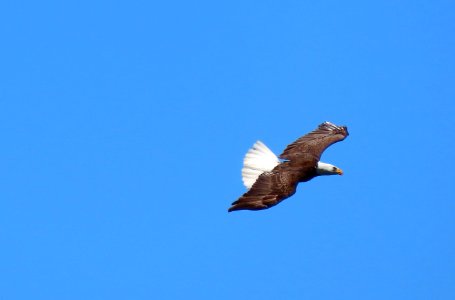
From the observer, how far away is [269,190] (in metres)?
30.5

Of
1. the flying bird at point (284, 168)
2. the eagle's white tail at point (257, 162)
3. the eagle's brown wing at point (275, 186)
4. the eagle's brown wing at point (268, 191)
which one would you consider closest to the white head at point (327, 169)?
the flying bird at point (284, 168)

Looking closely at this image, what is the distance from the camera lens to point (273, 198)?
29828mm

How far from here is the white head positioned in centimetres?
3528

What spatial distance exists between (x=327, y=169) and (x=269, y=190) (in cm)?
539

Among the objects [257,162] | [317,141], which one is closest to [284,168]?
[257,162]

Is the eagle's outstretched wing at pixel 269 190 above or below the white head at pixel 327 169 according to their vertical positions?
below

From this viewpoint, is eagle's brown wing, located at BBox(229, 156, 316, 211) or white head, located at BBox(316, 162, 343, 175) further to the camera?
white head, located at BBox(316, 162, 343, 175)

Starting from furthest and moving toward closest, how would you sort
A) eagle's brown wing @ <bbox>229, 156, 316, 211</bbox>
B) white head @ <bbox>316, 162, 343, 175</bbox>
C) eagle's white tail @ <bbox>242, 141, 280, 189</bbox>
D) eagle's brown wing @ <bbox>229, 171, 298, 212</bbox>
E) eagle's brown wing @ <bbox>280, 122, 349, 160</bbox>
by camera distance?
eagle's brown wing @ <bbox>280, 122, 349, 160</bbox> < white head @ <bbox>316, 162, 343, 175</bbox> < eagle's white tail @ <bbox>242, 141, 280, 189</bbox> < eagle's brown wing @ <bbox>229, 156, 316, 211</bbox> < eagle's brown wing @ <bbox>229, 171, 298, 212</bbox>

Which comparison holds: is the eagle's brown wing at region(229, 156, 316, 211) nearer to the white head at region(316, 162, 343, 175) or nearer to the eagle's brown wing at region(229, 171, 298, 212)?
the eagle's brown wing at region(229, 171, 298, 212)

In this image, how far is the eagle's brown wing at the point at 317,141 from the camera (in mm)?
35625

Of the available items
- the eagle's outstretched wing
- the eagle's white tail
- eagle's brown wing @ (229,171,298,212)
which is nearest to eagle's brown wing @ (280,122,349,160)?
the eagle's white tail

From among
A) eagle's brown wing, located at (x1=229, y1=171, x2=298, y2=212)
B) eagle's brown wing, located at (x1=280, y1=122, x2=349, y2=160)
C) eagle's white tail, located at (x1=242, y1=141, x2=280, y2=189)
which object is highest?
eagle's brown wing, located at (x1=280, y1=122, x2=349, y2=160)

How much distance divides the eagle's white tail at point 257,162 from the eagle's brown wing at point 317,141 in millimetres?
825

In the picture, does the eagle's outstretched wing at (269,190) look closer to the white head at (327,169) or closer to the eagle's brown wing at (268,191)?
the eagle's brown wing at (268,191)
